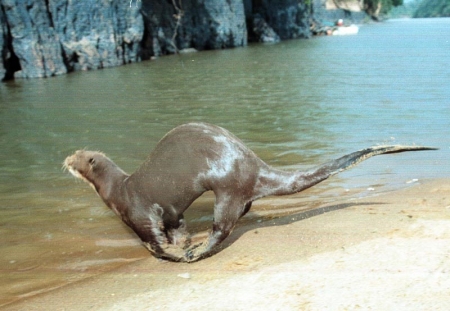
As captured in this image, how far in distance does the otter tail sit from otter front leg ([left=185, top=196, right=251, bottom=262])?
0.26 metres

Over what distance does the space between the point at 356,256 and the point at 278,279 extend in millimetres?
478

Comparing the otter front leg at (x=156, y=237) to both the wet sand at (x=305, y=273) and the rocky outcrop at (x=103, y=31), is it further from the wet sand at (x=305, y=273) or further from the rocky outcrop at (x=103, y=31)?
the rocky outcrop at (x=103, y=31)

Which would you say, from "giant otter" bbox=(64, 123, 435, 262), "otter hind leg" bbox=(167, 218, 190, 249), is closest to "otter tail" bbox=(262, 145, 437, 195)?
"giant otter" bbox=(64, 123, 435, 262)

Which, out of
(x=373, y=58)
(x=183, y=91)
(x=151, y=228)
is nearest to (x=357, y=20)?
(x=373, y=58)

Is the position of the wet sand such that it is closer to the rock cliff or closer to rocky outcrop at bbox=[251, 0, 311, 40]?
the rock cliff

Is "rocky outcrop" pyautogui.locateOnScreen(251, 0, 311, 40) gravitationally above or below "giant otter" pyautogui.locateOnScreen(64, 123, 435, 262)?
below

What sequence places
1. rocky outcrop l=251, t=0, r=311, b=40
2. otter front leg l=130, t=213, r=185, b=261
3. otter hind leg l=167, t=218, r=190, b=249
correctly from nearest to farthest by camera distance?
otter front leg l=130, t=213, r=185, b=261 → otter hind leg l=167, t=218, r=190, b=249 → rocky outcrop l=251, t=0, r=311, b=40

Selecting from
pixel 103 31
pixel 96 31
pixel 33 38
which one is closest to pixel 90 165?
pixel 33 38

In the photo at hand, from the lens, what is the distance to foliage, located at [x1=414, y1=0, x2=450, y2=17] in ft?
349

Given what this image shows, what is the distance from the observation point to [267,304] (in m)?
2.56

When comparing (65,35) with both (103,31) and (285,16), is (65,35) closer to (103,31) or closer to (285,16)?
(103,31)

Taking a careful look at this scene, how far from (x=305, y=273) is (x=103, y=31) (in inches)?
692

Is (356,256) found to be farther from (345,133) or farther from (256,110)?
(256,110)

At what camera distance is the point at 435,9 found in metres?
116
